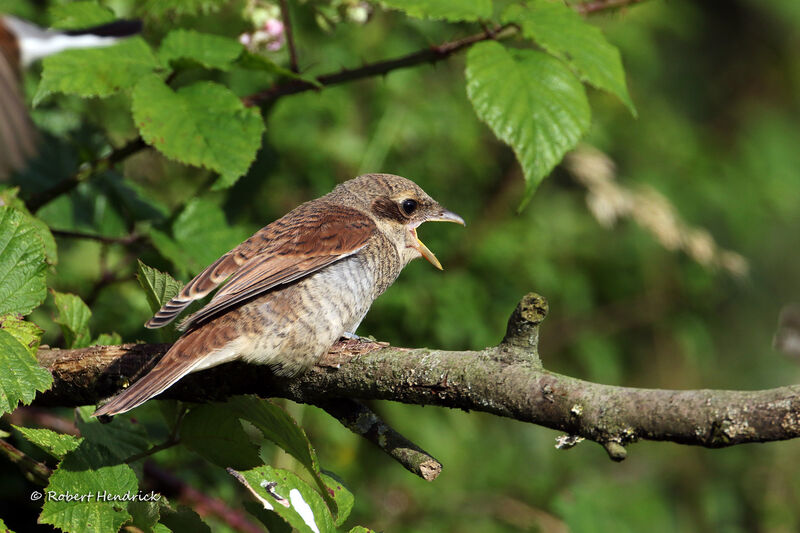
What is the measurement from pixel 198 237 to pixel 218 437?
1.13m

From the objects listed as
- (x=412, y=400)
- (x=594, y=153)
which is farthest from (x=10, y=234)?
(x=594, y=153)

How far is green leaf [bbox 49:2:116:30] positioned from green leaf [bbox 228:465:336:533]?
6.08 feet

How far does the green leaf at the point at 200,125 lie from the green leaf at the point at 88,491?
97cm

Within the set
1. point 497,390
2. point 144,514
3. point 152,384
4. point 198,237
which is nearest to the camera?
point 497,390

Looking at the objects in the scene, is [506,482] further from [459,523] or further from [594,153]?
[594,153]

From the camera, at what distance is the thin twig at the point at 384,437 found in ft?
7.13

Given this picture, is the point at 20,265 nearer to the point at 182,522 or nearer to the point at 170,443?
the point at 170,443

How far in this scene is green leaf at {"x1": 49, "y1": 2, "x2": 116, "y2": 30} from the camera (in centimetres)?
321

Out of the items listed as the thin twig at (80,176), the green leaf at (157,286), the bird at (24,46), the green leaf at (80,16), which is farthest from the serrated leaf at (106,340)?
the green leaf at (80,16)

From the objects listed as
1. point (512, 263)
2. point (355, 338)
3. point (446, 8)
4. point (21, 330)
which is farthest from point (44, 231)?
point (512, 263)

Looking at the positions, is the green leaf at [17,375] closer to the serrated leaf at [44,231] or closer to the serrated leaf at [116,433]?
the serrated leaf at [116,433]

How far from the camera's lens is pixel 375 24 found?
4.97 m

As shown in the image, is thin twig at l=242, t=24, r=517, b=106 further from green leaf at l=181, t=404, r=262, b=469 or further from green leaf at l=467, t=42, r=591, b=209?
green leaf at l=181, t=404, r=262, b=469

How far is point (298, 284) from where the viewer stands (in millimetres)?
2869
